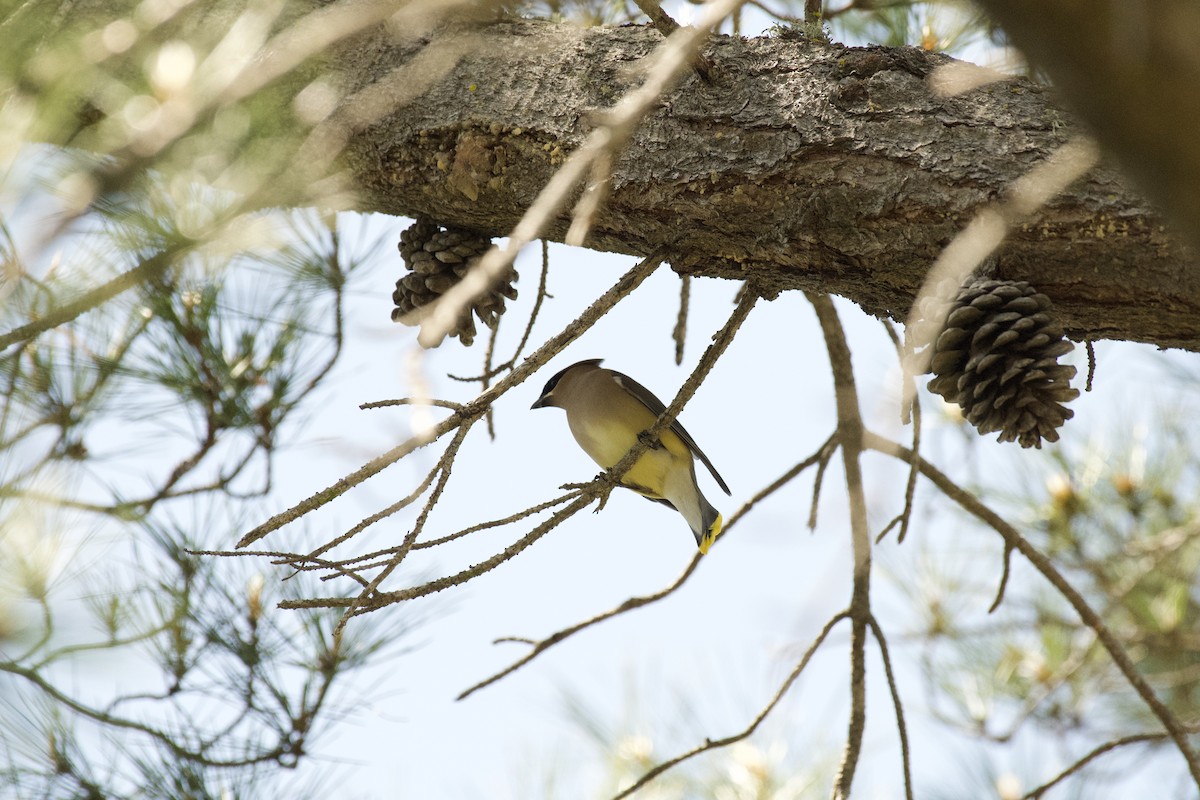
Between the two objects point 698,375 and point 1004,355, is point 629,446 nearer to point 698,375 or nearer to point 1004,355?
point 698,375

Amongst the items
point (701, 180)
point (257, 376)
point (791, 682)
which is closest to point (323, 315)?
point (257, 376)

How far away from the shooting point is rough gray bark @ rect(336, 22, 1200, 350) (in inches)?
73.7

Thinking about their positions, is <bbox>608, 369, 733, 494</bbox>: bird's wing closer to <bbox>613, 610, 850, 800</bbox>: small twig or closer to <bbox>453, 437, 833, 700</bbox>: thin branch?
<bbox>453, 437, 833, 700</bbox>: thin branch

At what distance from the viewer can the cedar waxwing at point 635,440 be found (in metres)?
3.82

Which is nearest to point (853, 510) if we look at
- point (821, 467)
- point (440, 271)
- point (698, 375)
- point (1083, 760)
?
point (821, 467)

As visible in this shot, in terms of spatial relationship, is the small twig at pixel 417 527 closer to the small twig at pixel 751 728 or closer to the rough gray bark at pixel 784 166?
the rough gray bark at pixel 784 166

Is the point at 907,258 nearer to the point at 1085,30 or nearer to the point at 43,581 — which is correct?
the point at 1085,30

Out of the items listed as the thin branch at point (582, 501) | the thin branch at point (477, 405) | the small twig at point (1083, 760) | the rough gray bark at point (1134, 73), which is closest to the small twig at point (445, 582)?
the thin branch at point (582, 501)

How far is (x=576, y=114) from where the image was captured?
7.14ft

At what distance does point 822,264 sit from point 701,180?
29 cm

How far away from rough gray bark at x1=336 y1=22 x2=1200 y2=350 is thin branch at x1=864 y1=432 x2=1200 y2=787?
1.60ft

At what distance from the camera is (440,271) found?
2.36 metres

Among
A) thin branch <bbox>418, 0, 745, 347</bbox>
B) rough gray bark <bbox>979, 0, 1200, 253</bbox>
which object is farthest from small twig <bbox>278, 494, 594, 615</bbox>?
rough gray bark <bbox>979, 0, 1200, 253</bbox>

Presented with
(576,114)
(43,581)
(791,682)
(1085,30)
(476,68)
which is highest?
(476,68)
